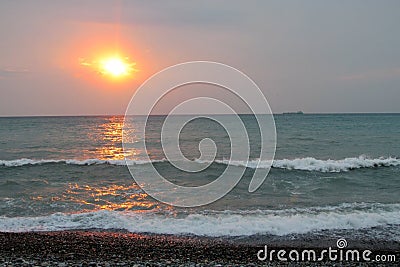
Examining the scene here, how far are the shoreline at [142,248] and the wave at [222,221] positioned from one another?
0.55 metres

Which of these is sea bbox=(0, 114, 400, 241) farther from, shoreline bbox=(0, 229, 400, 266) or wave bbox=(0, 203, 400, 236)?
shoreline bbox=(0, 229, 400, 266)

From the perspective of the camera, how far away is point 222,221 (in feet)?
34.4

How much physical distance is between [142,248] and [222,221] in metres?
3.11

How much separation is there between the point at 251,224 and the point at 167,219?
8.48 ft

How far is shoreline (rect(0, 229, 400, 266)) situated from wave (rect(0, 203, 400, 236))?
55 cm

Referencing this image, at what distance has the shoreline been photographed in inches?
283

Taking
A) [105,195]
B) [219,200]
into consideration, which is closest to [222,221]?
[219,200]

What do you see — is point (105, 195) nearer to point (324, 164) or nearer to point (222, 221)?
point (222, 221)

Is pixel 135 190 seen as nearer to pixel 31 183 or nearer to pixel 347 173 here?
pixel 31 183

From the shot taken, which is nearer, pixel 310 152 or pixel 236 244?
pixel 236 244

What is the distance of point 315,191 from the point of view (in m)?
15.2

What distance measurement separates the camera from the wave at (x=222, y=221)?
977cm

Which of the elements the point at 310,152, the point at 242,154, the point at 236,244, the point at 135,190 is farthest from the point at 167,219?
the point at 310,152

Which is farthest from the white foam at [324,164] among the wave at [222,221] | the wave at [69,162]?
the wave at [222,221]
